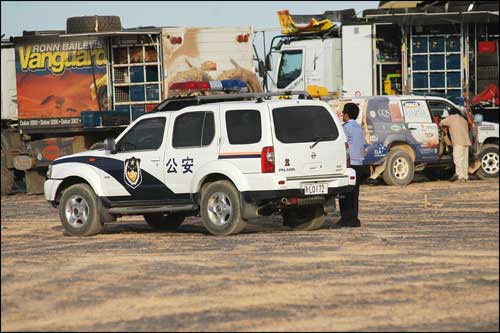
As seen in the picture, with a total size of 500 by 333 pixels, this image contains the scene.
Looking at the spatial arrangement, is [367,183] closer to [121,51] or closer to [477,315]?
[121,51]

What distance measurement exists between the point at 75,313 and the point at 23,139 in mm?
18328

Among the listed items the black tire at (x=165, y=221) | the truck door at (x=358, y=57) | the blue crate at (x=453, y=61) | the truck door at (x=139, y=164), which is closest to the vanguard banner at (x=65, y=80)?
the truck door at (x=358, y=57)

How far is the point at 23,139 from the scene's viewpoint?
91.8 ft

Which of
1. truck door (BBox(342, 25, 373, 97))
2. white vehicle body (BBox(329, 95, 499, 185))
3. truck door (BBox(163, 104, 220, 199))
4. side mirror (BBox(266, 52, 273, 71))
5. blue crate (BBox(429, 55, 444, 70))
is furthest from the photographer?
side mirror (BBox(266, 52, 273, 71))

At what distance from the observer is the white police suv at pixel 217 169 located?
15.7 metres

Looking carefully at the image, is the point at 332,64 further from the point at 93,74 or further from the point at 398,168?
the point at 93,74

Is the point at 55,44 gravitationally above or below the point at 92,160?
above

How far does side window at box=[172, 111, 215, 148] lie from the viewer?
16172 millimetres

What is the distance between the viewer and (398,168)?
25.5 meters

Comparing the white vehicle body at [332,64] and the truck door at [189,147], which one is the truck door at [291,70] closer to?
the white vehicle body at [332,64]

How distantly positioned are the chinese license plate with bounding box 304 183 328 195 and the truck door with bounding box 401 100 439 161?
31.7 feet

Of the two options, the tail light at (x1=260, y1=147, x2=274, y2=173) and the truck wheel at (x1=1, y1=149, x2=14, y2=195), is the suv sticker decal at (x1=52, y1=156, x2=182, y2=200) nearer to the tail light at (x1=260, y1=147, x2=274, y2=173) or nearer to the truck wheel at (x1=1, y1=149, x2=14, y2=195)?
the tail light at (x1=260, y1=147, x2=274, y2=173)

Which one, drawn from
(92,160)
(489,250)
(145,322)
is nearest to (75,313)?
(145,322)

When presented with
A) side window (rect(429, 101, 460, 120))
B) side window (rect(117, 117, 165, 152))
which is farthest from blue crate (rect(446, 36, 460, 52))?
side window (rect(117, 117, 165, 152))
